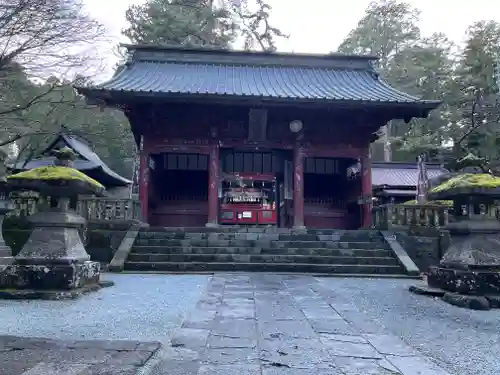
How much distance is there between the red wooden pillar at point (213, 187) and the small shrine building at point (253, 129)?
0.03 meters

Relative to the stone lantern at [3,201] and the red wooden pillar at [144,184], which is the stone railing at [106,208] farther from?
the stone lantern at [3,201]

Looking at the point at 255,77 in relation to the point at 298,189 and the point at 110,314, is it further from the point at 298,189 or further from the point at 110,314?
the point at 110,314

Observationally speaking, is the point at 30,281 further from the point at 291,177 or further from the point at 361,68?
the point at 361,68

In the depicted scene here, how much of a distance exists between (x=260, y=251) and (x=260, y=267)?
2.75ft

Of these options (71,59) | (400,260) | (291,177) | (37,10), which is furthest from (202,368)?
(291,177)

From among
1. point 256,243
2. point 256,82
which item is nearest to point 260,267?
point 256,243

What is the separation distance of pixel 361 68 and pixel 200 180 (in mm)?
7877

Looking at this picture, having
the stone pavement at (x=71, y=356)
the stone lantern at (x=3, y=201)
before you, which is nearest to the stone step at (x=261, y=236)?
the stone lantern at (x=3, y=201)

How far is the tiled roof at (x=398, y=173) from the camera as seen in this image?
21975 mm

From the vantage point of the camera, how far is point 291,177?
44.5 feet

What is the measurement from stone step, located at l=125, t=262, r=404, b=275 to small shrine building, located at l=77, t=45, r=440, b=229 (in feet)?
9.61

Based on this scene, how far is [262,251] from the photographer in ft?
31.9

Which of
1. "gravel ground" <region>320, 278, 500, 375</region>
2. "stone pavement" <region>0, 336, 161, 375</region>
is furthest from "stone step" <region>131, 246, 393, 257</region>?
"stone pavement" <region>0, 336, 161, 375</region>

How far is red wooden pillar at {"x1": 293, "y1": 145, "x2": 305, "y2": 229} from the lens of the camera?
11922 mm
